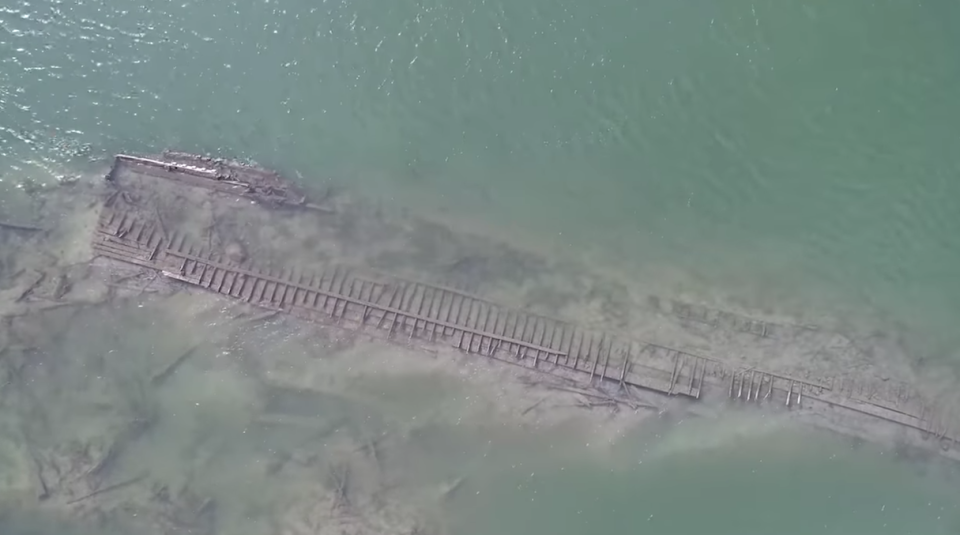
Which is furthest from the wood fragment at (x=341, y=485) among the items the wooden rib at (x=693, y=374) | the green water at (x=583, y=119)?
the wooden rib at (x=693, y=374)

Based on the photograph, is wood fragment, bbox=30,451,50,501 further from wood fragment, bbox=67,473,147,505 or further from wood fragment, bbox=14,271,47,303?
wood fragment, bbox=14,271,47,303

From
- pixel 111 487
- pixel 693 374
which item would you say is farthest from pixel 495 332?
pixel 111 487

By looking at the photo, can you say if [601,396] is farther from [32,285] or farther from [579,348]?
[32,285]

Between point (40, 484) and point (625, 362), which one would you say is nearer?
point (40, 484)

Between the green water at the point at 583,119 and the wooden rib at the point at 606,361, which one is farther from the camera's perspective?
the green water at the point at 583,119

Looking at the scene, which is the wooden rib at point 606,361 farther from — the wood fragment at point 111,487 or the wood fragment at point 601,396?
the wood fragment at point 111,487

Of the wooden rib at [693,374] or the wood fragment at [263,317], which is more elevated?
the wooden rib at [693,374]
